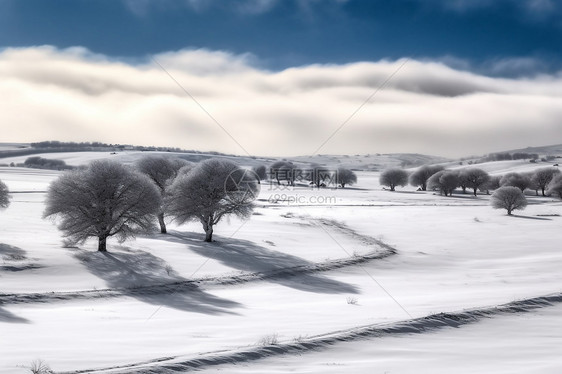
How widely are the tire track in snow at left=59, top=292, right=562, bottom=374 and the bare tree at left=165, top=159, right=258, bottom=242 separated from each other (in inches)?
1117

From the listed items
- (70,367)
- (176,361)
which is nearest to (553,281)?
(176,361)

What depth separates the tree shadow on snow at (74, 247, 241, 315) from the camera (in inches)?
1024

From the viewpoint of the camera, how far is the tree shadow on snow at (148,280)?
2600cm

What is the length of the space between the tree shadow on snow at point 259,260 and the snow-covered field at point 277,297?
0.52 ft

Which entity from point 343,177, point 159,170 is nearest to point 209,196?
point 159,170

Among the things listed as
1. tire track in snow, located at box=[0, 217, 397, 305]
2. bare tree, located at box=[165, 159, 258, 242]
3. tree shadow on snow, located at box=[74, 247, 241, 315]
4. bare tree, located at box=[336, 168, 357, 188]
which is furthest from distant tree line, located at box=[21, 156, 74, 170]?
tire track in snow, located at box=[0, 217, 397, 305]

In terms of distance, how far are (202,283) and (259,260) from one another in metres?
8.65

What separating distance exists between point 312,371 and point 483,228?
55.1 meters

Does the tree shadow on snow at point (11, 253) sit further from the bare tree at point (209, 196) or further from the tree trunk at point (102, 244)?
the bare tree at point (209, 196)

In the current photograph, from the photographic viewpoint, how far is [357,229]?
61.1 metres

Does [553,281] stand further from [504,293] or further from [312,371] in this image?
[312,371]

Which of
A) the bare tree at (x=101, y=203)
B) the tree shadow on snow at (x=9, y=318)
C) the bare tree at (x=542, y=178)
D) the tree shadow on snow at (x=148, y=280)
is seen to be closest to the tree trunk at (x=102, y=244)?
the bare tree at (x=101, y=203)

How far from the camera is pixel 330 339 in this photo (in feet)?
53.6

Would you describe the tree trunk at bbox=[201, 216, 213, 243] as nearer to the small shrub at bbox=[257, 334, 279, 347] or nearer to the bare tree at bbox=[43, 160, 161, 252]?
the bare tree at bbox=[43, 160, 161, 252]
